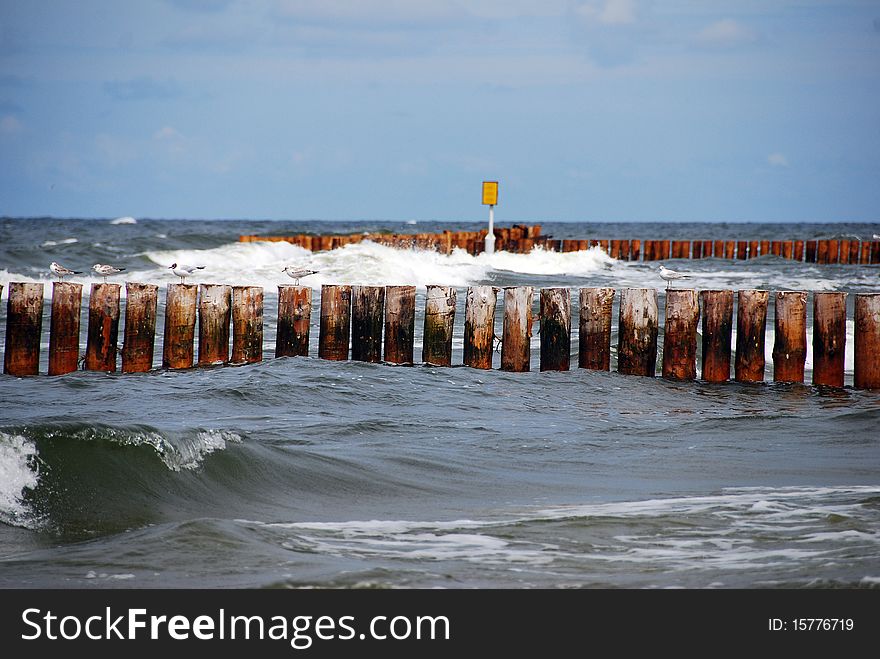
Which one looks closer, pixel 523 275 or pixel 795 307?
pixel 795 307

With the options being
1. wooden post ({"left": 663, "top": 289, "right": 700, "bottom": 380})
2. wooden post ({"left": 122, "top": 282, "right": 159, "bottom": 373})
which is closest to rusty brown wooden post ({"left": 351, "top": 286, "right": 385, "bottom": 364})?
wooden post ({"left": 122, "top": 282, "right": 159, "bottom": 373})

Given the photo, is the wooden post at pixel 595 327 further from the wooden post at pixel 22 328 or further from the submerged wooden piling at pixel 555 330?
the wooden post at pixel 22 328

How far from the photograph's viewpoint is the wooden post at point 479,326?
32.3 ft

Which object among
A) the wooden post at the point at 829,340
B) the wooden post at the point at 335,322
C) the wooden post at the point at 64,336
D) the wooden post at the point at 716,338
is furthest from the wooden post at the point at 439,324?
the wooden post at the point at 829,340

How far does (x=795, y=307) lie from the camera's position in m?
9.59

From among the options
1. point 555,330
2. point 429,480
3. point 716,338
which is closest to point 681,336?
point 716,338

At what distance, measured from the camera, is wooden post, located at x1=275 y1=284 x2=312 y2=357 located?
9.95 m

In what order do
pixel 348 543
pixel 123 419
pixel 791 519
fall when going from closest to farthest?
pixel 348 543, pixel 791 519, pixel 123 419

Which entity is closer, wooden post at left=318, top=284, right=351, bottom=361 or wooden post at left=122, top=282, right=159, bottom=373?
wooden post at left=122, top=282, right=159, bottom=373

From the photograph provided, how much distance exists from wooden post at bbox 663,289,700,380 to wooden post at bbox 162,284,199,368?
4561 mm

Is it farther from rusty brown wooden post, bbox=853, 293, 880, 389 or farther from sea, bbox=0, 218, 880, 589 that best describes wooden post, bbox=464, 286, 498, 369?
rusty brown wooden post, bbox=853, 293, 880, 389
